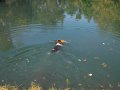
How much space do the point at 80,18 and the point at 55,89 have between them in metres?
18.0

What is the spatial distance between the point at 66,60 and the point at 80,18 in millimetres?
14270

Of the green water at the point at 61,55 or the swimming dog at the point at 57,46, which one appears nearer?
the green water at the point at 61,55

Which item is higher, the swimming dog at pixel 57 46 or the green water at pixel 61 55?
the swimming dog at pixel 57 46

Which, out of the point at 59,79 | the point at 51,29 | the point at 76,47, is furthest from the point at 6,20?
the point at 59,79

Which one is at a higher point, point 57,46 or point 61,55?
point 57,46

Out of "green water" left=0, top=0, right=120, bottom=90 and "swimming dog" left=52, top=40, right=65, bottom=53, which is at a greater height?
"swimming dog" left=52, top=40, right=65, bottom=53

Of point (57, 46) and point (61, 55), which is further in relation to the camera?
point (57, 46)

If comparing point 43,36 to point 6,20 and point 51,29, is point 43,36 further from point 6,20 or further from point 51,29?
point 6,20

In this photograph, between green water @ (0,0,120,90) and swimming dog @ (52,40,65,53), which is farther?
swimming dog @ (52,40,65,53)

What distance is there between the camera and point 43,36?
71.3 feet

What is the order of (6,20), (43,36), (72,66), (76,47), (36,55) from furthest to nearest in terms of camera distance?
(6,20)
(43,36)
(76,47)
(36,55)
(72,66)

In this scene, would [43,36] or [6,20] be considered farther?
[6,20]

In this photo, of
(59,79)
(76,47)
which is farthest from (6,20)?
(59,79)

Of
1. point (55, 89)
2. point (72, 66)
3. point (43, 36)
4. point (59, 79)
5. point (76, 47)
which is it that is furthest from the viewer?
point (43, 36)
